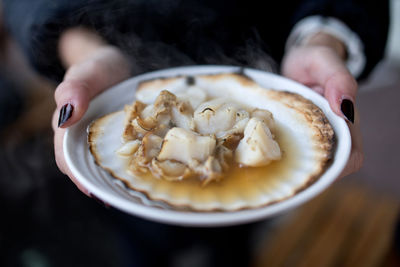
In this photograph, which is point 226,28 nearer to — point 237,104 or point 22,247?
point 237,104

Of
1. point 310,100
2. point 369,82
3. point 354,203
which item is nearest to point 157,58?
point 310,100

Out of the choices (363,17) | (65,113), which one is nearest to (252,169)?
(65,113)

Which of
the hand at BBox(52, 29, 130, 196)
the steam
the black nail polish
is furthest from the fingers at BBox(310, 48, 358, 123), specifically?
the hand at BBox(52, 29, 130, 196)

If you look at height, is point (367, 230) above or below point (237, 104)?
below

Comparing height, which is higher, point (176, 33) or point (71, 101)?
point (71, 101)

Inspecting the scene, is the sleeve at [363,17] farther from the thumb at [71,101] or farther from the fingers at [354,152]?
the thumb at [71,101]

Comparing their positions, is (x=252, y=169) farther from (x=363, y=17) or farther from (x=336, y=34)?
A: (x=363, y=17)
